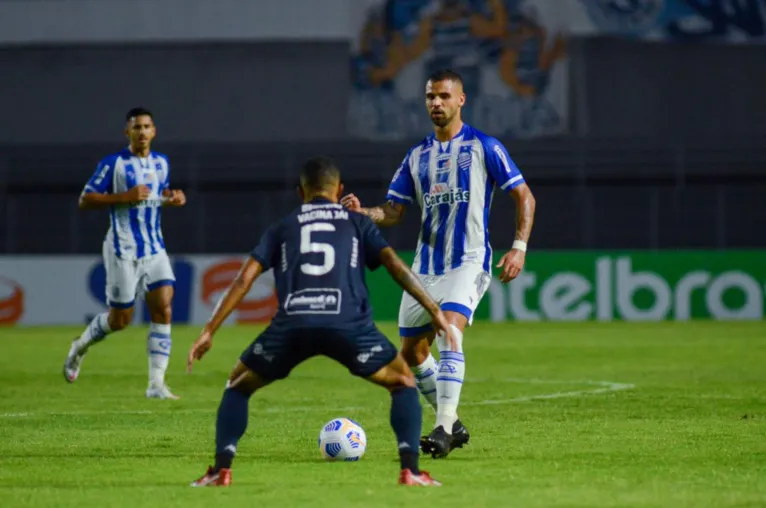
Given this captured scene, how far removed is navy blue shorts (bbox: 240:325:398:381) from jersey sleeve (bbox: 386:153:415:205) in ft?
8.37

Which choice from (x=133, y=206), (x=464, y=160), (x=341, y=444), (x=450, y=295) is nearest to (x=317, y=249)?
(x=341, y=444)

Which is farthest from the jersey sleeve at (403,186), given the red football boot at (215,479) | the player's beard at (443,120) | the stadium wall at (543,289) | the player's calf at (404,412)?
the stadium wall at (543,289)

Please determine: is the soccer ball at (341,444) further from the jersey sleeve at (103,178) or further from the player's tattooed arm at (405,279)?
the jersey sleeve at (103,178)

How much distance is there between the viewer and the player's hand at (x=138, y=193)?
12922 mm

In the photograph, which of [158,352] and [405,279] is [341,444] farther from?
[158,352]

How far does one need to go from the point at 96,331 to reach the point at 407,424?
7.27 metres

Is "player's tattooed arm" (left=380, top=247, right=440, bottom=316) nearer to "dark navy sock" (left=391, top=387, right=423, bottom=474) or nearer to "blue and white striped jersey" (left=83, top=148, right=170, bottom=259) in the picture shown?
"dark navy sock" (left=391, top=387, right=423, bottom=474)

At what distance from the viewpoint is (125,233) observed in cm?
1334

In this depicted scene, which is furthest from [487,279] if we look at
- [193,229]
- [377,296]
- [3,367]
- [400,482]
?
[193,229]

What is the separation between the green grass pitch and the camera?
672cm

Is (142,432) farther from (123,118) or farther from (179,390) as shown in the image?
(123,118)

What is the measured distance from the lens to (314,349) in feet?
22.3

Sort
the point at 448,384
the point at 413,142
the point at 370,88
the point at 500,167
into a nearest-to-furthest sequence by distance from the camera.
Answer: the point at 448,384 → the point at 500,167 → the point at 413,142 → the point at 370,88

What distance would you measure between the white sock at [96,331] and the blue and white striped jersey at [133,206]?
0.61 meters
